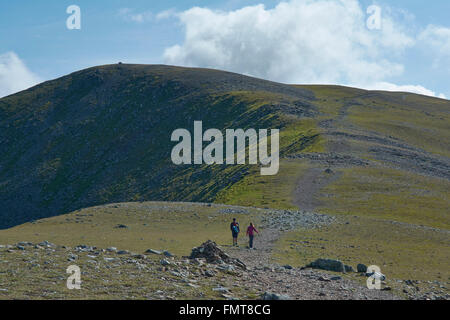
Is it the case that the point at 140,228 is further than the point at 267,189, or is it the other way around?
the point at 267,189

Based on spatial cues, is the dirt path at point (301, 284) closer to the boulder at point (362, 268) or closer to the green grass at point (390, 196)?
the boulder at point (362, 268)

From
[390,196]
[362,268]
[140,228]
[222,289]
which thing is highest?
[390,196]

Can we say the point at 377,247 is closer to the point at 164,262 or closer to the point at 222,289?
the point at 164,262

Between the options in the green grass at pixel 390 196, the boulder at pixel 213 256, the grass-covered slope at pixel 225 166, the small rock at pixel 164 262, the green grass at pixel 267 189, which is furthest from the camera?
the grass-covered slope at pixel 225 166

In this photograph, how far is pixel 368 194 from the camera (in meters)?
70.9

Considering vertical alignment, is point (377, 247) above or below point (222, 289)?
below

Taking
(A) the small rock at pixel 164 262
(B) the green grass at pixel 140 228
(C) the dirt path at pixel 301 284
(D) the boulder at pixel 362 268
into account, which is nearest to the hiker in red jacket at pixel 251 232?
(B) the green grass at pixel 140 228

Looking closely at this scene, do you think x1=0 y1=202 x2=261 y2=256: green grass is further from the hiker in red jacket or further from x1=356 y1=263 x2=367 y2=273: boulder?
x1=356 y1=263 x2=367 y2=273: boulder

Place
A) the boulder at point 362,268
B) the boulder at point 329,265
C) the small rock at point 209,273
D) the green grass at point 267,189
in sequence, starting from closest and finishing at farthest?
the small rock at point 209,273
the boulder at point 329,265
the boulder at point 362,268
the green grass at point 267,189

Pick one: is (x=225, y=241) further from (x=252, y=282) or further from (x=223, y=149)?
(x=223, y=149)

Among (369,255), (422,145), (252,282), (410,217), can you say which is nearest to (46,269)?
(252,282)

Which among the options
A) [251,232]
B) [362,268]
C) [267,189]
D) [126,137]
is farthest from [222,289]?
[126,137]

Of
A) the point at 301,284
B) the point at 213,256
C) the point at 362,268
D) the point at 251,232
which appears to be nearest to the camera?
the point at 301,284
